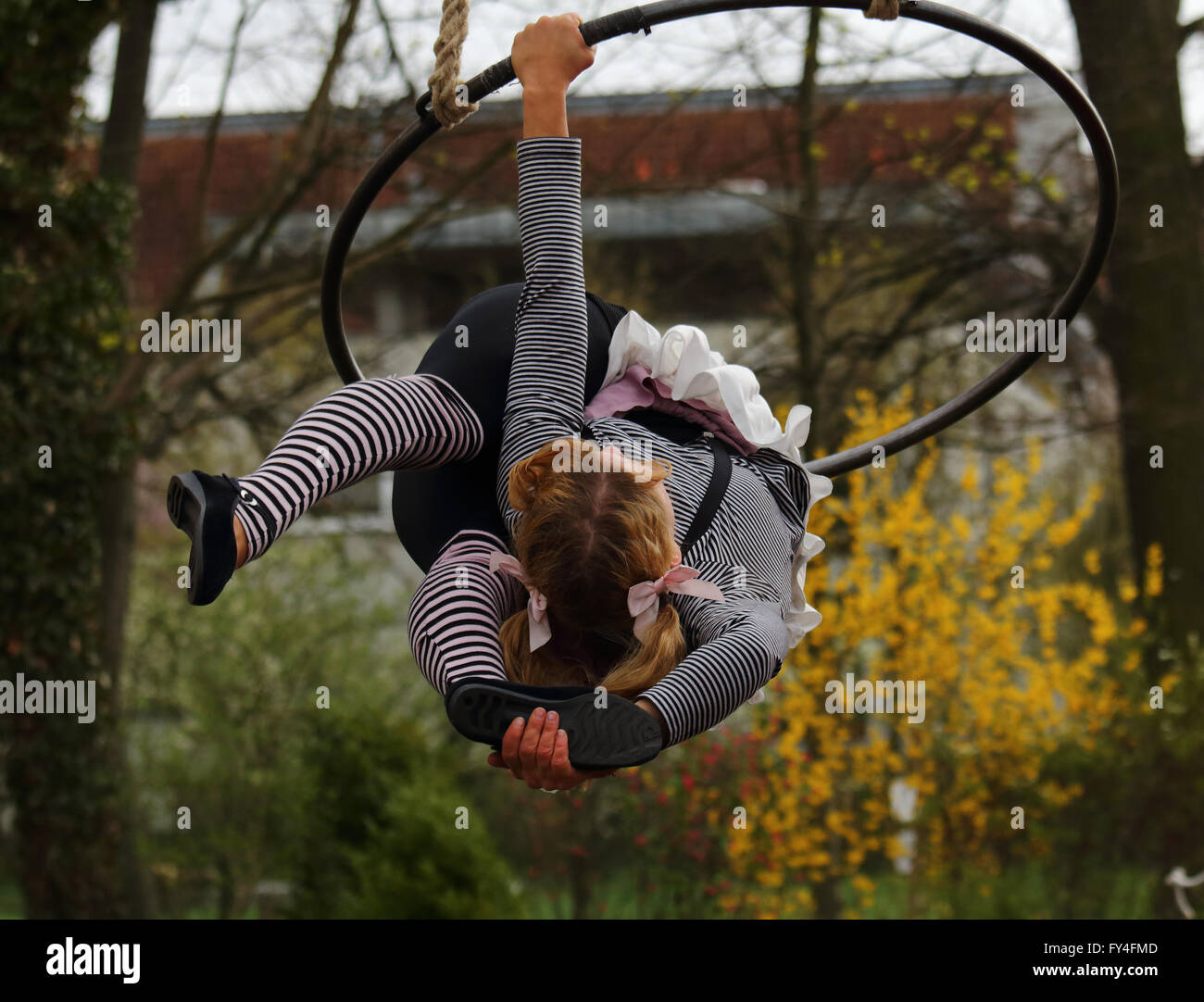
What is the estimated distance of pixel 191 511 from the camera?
5.51ft

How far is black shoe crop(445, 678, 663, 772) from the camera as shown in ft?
5.36

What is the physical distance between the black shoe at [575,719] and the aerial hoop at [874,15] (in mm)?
1020

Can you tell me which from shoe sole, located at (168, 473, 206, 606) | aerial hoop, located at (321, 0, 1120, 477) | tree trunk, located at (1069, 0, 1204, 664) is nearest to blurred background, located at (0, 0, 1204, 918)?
tree trunk, located at (1069, 0, 1204, 664)

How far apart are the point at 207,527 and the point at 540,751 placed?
49 centimetres

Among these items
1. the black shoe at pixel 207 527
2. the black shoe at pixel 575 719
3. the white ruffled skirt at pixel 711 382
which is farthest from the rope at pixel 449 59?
the black shoe at pixel 575 719

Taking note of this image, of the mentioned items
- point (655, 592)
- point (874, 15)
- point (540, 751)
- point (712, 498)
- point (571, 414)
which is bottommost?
point (540, 751)

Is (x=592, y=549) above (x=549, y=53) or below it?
below

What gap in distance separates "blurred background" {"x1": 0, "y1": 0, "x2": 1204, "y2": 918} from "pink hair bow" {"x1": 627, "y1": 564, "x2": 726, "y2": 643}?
410cm

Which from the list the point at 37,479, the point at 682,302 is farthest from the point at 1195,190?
the point at 37,479

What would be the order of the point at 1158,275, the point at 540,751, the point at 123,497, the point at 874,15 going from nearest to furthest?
the point at 540,751 < the point at 874,15 < the point at 1158,275 < the point at 123,497

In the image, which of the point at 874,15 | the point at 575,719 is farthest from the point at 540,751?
the point at 874,15

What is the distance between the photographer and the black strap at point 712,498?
205cm

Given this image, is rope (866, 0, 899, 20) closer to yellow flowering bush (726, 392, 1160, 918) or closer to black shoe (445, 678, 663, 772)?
black shoe (445, 678, 663, 772)

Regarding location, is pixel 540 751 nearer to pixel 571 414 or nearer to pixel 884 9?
pixel 571 414
